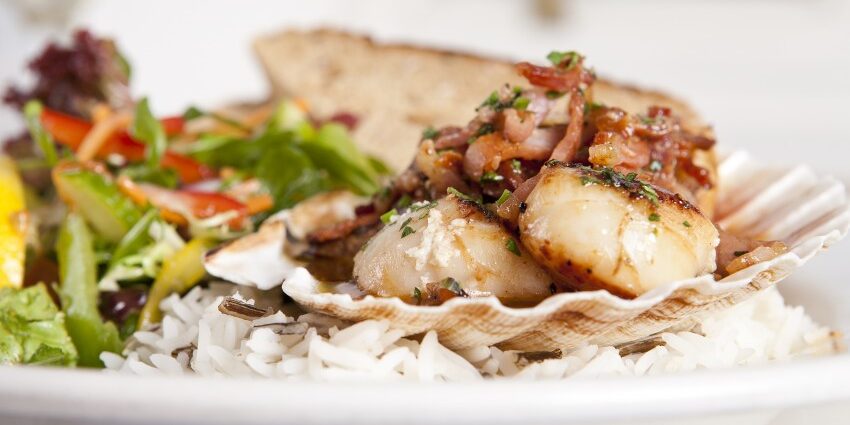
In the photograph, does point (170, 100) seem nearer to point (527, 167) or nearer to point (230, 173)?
point (230, 173)

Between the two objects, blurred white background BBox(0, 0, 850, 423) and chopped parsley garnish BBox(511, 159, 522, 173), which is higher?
chopped parsley garnish BBox(511, 159, 522, 173)

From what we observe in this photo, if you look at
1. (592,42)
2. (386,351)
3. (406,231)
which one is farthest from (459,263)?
(592,42)

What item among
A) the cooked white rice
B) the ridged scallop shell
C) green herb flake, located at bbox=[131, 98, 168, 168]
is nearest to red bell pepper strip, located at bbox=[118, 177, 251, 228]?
green herb flake, located at bbox=[131, 98, 168, 168]

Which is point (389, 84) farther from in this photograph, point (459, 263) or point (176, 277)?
point (459, 263)

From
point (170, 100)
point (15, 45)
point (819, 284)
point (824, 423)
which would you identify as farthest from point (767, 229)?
point (15, 45)

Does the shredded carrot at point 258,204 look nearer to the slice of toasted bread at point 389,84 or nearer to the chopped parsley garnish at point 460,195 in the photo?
the slice of toasted bread at point 389,84

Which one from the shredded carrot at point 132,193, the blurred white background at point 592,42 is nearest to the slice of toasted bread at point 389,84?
the shredded carrot at point 132,193

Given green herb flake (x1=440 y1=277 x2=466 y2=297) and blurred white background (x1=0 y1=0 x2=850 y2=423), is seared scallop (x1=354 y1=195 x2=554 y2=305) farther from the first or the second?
blurred white background (x1=0 y1=0 x2=850 y2=423)
